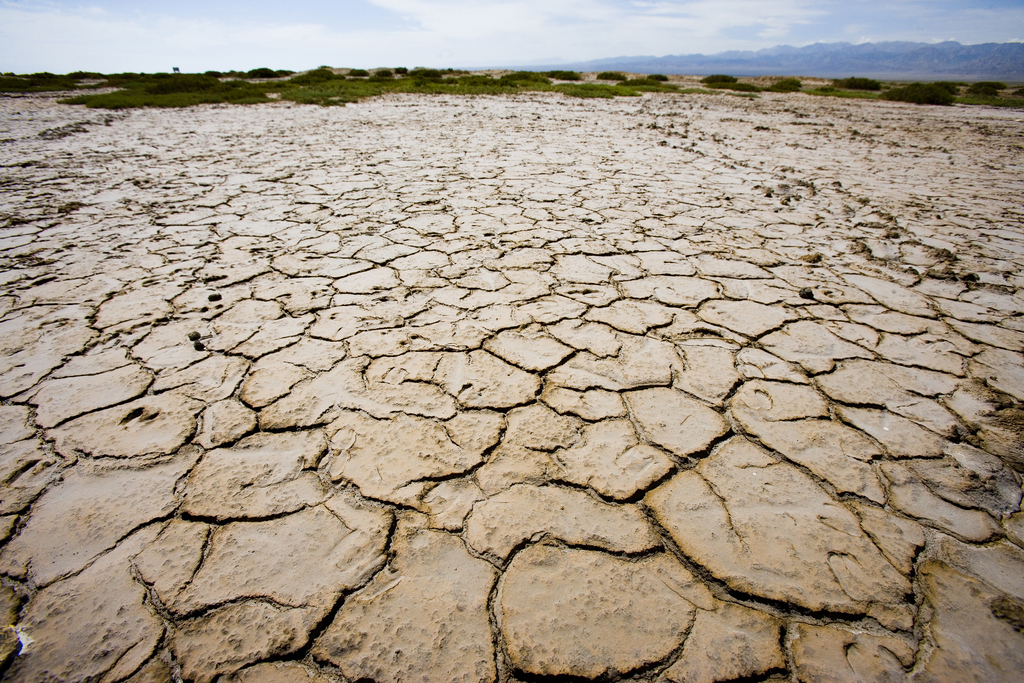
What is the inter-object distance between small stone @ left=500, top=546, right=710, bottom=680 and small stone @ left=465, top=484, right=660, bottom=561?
4cm

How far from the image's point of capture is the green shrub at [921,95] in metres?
9.71

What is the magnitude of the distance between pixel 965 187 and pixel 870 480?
4248mm

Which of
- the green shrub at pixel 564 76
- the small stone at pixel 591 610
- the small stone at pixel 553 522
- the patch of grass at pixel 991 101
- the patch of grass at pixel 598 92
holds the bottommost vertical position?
the small stone at pixel 591 610

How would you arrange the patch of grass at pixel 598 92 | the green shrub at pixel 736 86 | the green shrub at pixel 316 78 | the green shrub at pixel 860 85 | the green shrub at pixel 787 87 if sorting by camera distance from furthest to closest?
1. the green shrub at pixel 860 85
2. the green shrub at pixel 316 78
3. the green shrub at pixel 787 87
4. the green shrub at pixel 736 86
5. the patch of grass at pixel 598 92

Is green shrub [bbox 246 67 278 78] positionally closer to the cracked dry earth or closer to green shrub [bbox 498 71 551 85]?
green shrub [bbox 498 71 551 85]

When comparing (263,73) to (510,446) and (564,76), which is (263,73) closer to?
(564,76)

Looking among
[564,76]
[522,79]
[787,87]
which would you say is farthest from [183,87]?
[787,87]

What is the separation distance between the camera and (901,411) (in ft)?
4.61

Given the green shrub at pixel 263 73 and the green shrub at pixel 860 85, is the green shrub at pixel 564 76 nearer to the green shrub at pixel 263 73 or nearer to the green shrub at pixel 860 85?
the green shrub at pixel 860 85

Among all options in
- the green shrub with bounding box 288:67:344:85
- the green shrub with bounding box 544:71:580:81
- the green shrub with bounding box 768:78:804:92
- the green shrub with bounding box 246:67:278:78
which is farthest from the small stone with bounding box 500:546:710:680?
the green shrub with bounding box 246:67:278:78

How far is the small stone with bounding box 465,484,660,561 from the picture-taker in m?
1.03

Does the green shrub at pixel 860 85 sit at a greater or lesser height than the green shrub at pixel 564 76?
lesser

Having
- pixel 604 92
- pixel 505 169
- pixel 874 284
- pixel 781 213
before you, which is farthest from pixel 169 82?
pixel 874 284

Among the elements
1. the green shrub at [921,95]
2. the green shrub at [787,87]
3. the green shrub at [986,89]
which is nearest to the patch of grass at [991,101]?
the green shrub at [921,95]
